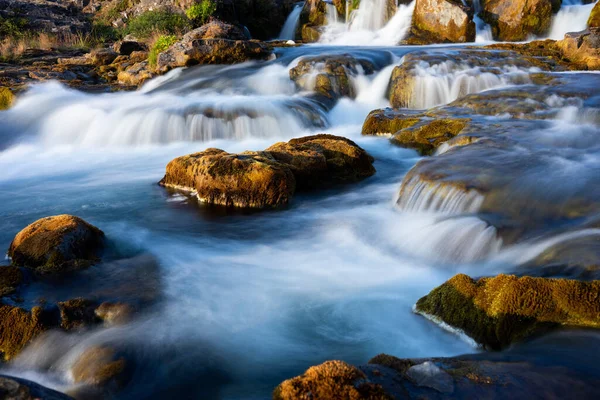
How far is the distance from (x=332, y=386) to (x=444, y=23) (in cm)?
2186

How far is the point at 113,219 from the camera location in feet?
24.6

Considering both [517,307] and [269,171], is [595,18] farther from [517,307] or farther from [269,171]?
[517,307]

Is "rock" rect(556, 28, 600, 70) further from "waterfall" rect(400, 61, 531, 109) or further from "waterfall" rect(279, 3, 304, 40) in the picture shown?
"waterfall" rect(279, 3, 304, 40)

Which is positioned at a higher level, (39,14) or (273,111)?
(39,14)

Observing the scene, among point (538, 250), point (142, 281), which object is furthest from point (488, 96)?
point (142, 281)

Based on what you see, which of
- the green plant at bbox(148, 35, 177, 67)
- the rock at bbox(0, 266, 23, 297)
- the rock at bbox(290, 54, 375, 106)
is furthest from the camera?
the green plant at bbox(148, 35, 177, 67)

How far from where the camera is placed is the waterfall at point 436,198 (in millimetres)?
6000

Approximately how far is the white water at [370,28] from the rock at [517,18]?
360 cm

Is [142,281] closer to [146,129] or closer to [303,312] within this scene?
[303,312]

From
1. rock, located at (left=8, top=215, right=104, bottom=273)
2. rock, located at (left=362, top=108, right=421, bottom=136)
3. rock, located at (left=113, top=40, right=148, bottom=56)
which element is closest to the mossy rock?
rock, located at (left=362, top=108, right=421, bottom=136)

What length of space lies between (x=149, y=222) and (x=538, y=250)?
5.04 m

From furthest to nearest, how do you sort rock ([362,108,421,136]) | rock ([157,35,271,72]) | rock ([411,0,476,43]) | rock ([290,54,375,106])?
rock ([411,0,476,43]) < rock ([157,35,271,72]) < rock ([290,54,375,106]) < rock ([362,108,421,136])

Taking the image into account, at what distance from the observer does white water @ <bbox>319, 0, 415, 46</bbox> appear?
22703 mm

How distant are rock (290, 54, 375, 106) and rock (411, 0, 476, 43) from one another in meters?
7.58
